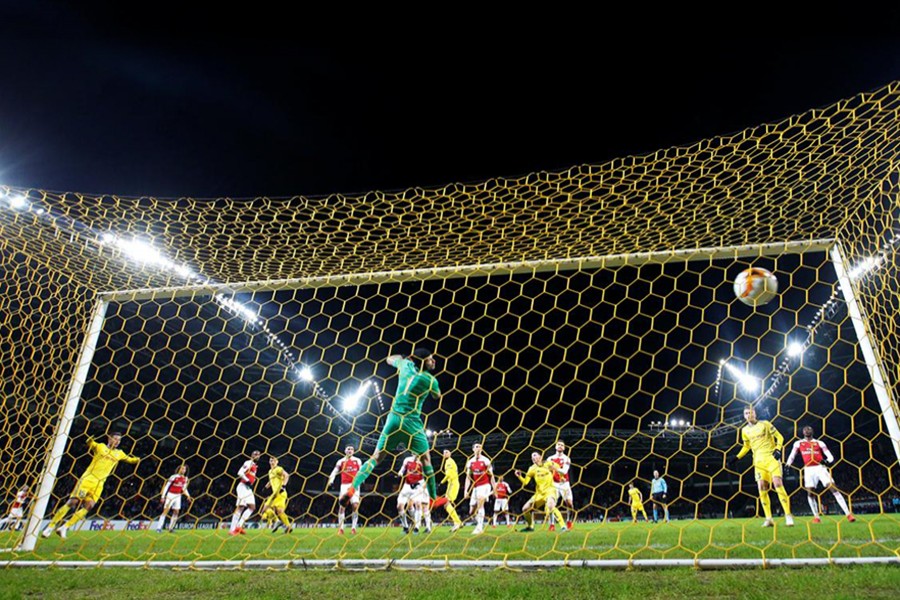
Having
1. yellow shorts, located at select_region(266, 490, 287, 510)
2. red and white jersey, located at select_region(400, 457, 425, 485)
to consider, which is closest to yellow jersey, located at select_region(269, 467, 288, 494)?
yellow shorts, located at select_region(266, 490, 287, 510)

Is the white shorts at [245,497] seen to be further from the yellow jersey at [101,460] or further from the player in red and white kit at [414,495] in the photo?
the player in red and white kit at [414,495]

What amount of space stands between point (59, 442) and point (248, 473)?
472 centimetres

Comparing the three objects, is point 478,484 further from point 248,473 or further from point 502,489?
point 248,473

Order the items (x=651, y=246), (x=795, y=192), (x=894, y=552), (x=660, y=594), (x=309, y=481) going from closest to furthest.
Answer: (x=660, y=594)
(x=894, y=552)
(x=795, y=192)
(x=651, y=246)
(x=309, y=481)

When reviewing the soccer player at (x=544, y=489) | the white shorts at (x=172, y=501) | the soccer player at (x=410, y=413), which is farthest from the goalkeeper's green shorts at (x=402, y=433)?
the white shorts at (x=172, y=501)

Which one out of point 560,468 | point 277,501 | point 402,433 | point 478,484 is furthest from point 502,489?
point 402,433

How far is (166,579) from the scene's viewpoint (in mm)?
2852

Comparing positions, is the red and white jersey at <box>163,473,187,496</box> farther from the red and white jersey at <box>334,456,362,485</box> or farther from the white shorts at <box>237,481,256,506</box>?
the red and white jersey at <box>334,456,362,485</box>

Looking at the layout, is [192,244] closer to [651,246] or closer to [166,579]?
[166,579]

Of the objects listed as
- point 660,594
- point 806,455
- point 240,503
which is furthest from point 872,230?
point 240,503

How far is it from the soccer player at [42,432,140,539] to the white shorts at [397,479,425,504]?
3.65 m

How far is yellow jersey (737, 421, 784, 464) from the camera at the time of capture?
23.2 feet

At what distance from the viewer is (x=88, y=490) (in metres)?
7.05

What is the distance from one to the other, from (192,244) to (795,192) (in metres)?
5.81
